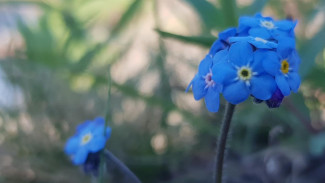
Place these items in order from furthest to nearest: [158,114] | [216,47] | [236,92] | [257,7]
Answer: [158,114] → [257,7] → [216,47] → [236,92]

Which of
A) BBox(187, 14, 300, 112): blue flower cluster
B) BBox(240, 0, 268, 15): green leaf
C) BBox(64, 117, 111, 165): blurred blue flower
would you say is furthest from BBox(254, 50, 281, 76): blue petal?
BBox(240, 0, 268, 15): green leaf

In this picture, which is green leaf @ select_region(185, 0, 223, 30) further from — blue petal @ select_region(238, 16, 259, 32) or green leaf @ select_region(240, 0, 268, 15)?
blue petal @ select_region(238, 16, 259, 32)

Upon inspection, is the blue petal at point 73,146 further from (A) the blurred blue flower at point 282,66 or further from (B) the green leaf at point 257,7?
(B) the green leaf at point 257,7

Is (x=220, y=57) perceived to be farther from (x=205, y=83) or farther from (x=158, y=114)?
(x=158, y=114)

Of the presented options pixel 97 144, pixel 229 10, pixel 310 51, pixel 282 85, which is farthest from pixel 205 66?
pixel 310 51

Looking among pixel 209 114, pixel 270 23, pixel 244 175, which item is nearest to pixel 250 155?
pixel 244 175

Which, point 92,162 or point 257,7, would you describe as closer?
point 92,162
